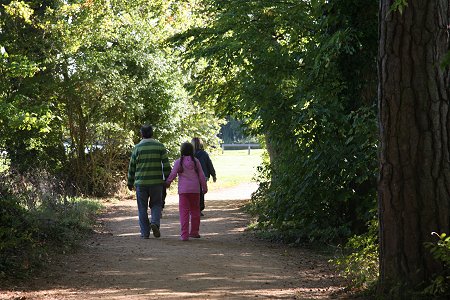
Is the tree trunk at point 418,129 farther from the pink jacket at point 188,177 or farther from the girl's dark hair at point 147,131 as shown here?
the girl's dark hair at point 147,131

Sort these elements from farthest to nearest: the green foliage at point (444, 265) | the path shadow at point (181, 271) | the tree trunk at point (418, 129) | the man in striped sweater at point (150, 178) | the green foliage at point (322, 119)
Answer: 1. the man in striped sweater at point (150, 178)
2. the green foliage at point (322, 119)
3. the path shadow at point (181, 271)
4. the tree trunk at point (418, 129)
5. the green foliage at point (444, 265)

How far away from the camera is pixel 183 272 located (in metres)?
8.66

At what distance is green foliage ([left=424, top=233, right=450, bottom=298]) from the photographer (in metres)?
5.97

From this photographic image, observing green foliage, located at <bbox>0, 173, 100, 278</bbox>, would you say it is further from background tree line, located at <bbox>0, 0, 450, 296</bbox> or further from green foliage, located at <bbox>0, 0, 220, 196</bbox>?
green foliage, located at <bbox>0, 0, 220, 196</bbox>

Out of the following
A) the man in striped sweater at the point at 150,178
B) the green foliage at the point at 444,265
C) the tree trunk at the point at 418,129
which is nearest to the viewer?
the green foliage at the point at 444,265

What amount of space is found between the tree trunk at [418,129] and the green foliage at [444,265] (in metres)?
0.12

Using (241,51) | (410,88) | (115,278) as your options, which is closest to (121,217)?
(241,51)

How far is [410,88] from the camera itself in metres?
6.31

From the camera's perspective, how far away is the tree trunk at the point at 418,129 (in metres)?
6.30

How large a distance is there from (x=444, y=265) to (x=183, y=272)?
3.50 m

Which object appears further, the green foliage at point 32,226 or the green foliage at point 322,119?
the green foliage at point 322,119

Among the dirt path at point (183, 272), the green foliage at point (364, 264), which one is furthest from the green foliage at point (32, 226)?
the green foliage at point (364, 264)

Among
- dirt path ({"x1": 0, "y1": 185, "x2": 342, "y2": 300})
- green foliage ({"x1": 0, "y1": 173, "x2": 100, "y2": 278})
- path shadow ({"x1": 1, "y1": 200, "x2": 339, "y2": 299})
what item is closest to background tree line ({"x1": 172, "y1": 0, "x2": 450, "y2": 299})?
dirt path ({"x1": 0, "y1": 185, "x2": 342, "y2": 300})

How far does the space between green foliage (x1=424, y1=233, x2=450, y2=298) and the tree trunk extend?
0.12 m
